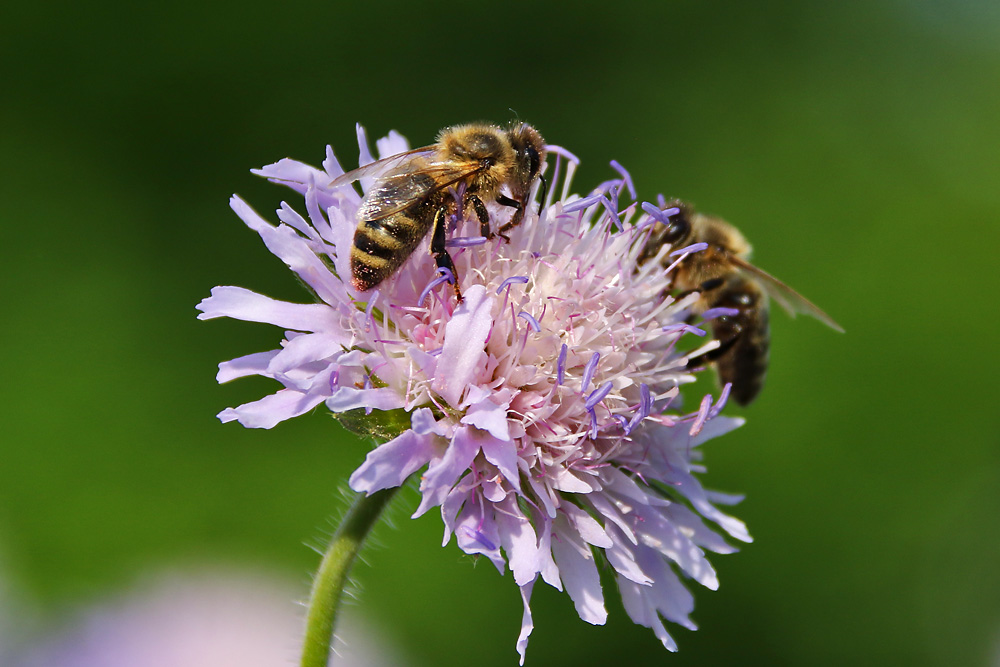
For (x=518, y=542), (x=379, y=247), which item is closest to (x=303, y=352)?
(x=379, y=247)

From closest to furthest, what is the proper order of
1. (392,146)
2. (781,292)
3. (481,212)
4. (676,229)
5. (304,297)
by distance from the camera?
(481,212)
(392,146)
(676,229)
(781,292)
(304,297)

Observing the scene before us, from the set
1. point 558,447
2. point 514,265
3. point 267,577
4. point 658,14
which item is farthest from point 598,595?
point 658,14

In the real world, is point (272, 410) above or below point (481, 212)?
below

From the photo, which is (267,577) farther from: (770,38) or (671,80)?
(770,38)

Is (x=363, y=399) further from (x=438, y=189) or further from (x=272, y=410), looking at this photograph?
(x=438, y=189)

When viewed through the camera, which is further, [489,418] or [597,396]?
[597,396]

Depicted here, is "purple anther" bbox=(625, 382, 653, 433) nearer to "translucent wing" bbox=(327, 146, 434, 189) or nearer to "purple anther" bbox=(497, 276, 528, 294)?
"purple anther" bbox=(497, 276, 528, 294)

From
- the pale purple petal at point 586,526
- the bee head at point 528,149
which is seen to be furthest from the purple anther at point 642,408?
the bee head at point 528,149
